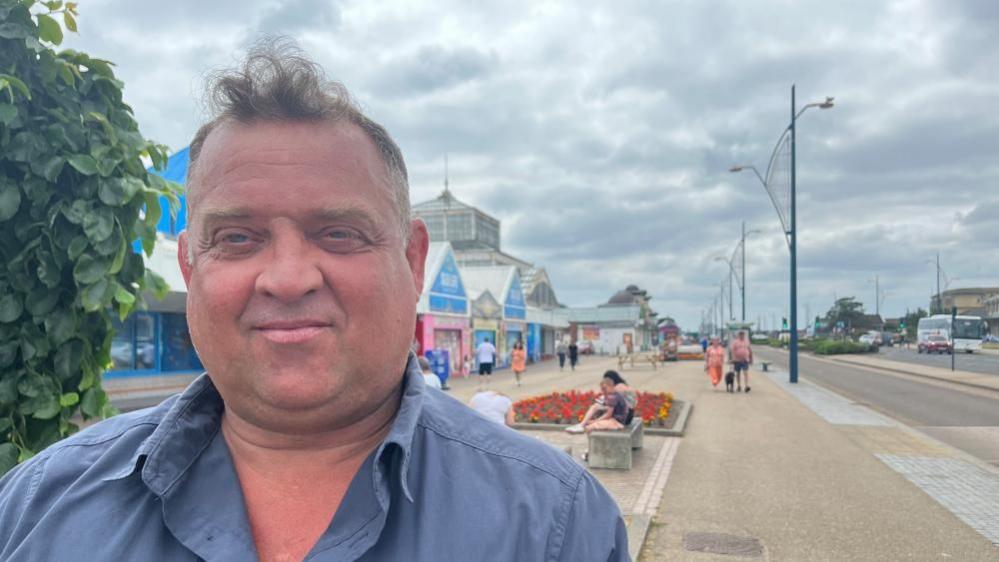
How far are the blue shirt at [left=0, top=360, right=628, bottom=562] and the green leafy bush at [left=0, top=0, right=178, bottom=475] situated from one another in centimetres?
96

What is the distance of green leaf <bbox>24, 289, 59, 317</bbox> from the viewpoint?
2.43 m

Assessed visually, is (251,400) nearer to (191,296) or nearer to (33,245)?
(191,296)

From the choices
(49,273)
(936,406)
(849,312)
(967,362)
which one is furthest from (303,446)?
(849,312)

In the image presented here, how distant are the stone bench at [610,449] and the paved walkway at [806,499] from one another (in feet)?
2.18

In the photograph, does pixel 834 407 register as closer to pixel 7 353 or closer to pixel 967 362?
pixel 7 353

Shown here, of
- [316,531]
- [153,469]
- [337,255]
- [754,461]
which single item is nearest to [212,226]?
[337,255]

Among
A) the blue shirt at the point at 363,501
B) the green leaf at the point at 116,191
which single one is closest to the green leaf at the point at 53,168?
the green leaf at the point at 116,191

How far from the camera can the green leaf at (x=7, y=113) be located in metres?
2.31

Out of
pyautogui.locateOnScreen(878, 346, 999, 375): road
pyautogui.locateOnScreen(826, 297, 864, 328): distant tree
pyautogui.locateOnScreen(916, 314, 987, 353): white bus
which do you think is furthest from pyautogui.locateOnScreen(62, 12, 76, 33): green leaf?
pyautogui.locateOnScreen(826, 297, 864, 328): distant tree

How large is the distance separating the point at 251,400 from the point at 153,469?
249mm

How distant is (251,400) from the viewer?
150cm

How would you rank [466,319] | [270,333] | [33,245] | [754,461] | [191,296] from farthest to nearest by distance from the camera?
[466,319] < [754,461] < [33,245] < [191,296] < [270,333]

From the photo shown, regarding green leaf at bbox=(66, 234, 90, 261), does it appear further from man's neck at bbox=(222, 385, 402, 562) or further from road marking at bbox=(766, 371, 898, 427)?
road marking at bbox=(766, 371, 898, 427)

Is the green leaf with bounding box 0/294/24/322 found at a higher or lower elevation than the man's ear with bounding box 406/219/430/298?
lower
